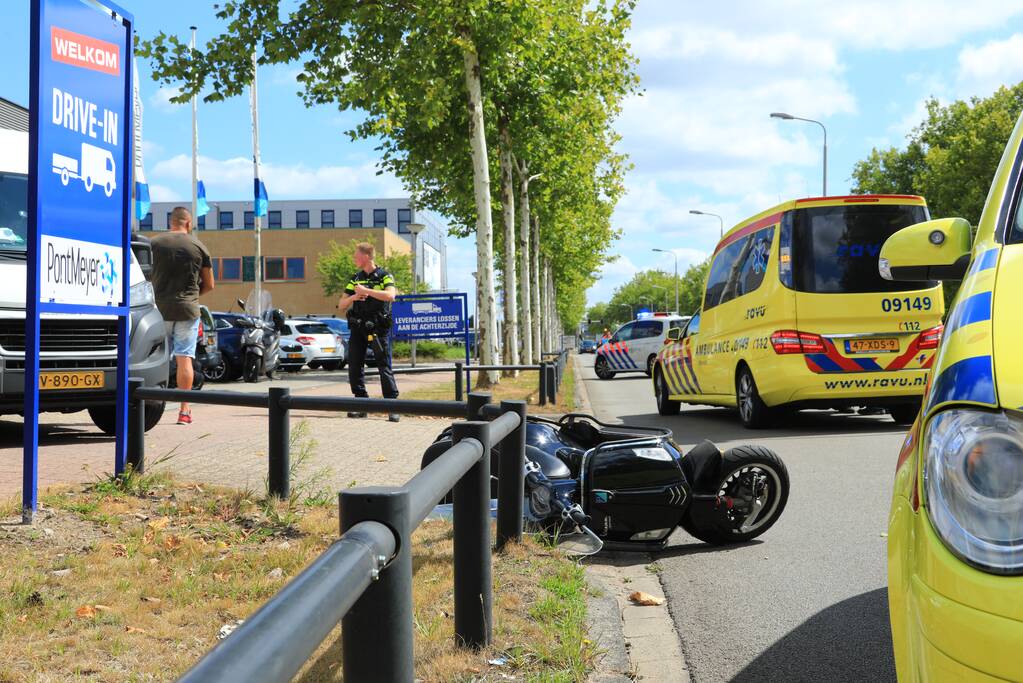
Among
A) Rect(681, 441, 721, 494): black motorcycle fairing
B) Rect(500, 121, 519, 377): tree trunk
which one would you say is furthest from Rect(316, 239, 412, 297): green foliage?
Rect(681, 441, 721, 494): black motorcycle fairing

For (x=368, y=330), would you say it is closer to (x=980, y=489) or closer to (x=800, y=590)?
(x=800, y=590)

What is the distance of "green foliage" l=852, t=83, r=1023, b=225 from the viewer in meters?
41.6

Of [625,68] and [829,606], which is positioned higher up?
[625,68]

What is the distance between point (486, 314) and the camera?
1977 cm

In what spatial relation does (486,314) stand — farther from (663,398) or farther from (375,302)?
(375,302)

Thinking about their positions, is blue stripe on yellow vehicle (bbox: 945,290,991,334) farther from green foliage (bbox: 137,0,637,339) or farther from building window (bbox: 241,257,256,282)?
building window (bbox: 241,257,256,282)

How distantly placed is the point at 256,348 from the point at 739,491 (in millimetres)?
15768

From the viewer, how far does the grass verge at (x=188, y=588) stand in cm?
325

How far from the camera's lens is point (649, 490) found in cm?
510

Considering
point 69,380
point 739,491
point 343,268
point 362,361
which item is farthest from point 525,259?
point 343,268

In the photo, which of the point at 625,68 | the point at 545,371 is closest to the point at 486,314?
the point at 545,371

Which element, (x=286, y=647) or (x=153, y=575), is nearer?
(x=286, y=647)

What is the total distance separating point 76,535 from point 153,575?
0.80 m

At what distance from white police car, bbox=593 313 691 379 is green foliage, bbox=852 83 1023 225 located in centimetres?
1772
